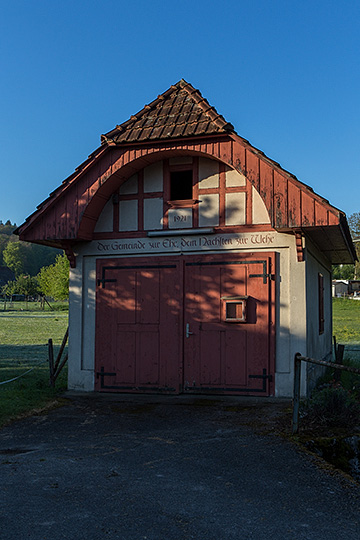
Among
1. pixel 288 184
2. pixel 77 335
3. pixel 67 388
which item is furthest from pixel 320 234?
pixel 67 388

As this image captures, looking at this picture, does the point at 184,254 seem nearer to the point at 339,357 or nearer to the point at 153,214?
the point at 153,214

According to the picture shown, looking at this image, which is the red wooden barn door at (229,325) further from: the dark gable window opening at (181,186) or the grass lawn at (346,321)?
the grass lawn at (346,321)

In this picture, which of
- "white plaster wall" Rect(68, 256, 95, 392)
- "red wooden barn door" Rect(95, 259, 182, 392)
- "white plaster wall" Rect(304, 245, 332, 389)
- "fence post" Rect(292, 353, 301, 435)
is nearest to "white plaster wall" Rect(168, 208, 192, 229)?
"red wooden barn door" Rect(95, 259, 182, 392)

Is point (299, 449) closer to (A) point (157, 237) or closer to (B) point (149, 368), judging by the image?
(B) point (149, 368)

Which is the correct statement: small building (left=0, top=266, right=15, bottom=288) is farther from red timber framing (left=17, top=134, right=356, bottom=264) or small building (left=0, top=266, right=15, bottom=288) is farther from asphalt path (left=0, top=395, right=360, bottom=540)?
asphalt path (left=0, top=395, right=360, bottom=540)

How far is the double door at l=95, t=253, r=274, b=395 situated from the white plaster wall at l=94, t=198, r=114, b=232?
0.66 metres

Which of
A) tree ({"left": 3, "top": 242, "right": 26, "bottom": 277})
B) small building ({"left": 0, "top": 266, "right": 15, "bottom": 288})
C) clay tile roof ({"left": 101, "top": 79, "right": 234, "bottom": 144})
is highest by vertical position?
tree ({"left": 3, "top": 242, "right": 26, "bottom": 277})

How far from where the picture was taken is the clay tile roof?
9680mm

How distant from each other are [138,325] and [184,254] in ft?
5.32

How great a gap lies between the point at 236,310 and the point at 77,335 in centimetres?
321

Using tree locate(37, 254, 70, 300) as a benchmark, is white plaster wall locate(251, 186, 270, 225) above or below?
below

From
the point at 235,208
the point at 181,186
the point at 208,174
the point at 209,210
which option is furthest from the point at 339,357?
the point at 181,186

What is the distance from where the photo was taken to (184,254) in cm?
1063

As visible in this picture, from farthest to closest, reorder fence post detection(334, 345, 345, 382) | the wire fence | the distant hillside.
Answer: the distant hillside → the wire fence → fence post detection(334, 345, 345, 382)
